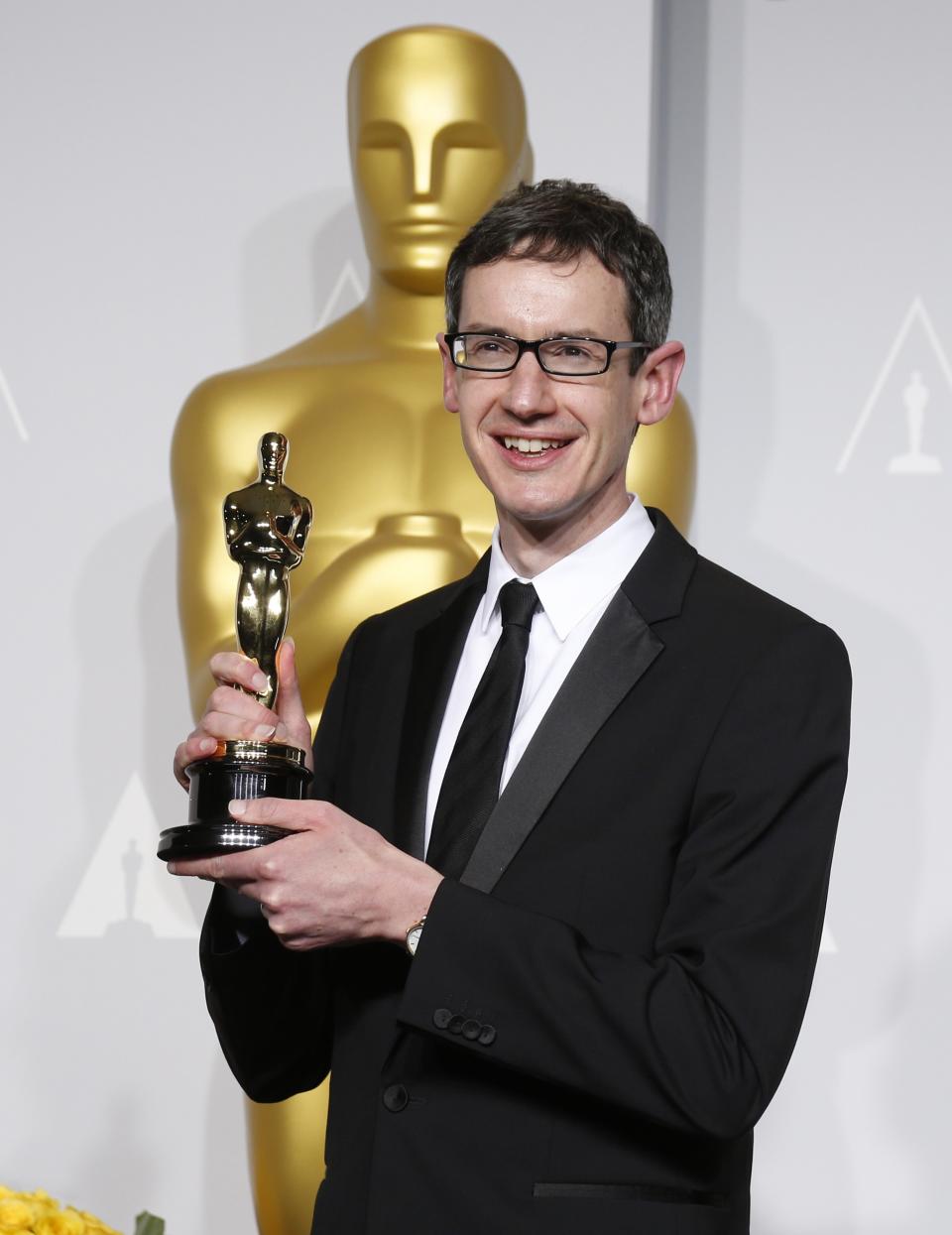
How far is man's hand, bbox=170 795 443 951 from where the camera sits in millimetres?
1289

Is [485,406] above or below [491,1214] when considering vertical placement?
above

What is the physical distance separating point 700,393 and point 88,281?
110cm

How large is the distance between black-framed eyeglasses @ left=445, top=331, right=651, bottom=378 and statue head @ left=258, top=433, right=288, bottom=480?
213 millimetres

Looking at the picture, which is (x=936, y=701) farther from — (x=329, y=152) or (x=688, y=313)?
(x=329, y=152)

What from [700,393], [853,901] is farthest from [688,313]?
[853,901]

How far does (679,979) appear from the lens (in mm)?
1298

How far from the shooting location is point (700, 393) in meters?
3.16

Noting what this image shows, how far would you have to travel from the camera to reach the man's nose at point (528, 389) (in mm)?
1477

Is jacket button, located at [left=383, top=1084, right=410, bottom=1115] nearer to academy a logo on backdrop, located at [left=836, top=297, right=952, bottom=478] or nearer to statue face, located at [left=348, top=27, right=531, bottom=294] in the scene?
statue face, located at [left=348, top=27, right=531, bottom=294]

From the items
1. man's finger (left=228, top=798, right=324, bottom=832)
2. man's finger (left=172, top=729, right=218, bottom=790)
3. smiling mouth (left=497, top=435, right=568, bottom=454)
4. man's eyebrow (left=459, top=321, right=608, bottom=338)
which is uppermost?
man's eyebrow (left=459, top=321, right=608, bottom=338)

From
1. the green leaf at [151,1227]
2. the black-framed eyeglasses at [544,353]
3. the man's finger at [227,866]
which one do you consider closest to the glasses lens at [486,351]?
the black-framed eyeglasses at [544,353]

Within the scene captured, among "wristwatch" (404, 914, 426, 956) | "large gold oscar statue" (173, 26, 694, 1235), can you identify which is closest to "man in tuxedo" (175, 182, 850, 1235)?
"wristwatch" (404, 914, 426, 956)

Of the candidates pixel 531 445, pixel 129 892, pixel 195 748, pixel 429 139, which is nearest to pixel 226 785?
pixel 195 748

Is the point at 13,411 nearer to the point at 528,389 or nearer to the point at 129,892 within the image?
the point at 129,892
